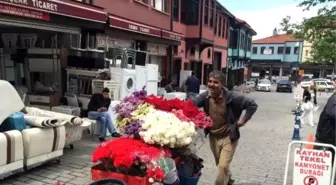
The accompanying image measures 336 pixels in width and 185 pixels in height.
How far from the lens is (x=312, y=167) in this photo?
170 inches

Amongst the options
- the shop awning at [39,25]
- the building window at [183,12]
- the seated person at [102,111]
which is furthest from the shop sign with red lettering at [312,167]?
the building window at [183,12]

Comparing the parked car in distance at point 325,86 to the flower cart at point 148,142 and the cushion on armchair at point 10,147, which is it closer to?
the cushion on armchair at point 10,147

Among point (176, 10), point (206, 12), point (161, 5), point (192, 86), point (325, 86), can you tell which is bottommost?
point (325, 86)

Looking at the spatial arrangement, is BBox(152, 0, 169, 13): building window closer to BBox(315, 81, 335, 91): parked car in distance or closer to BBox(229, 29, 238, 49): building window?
BBox(229, 29, 238, 49): building window

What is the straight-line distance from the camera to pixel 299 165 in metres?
4.38

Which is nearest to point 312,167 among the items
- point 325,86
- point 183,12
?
point 183,12

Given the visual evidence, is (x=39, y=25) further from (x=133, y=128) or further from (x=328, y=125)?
(x=328, y=125)

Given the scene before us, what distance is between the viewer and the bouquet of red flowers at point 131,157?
301 cm

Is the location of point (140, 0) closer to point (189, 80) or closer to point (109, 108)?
point (189, 80)

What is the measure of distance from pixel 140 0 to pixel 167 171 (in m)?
12.0

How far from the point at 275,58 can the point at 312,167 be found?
212 feet

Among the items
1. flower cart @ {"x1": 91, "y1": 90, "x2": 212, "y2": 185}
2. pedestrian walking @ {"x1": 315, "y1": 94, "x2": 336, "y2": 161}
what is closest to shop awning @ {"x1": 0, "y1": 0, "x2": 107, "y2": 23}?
flower cart @ {"x1": 91, "y1": 90, "x2": 212, "y2": 185}

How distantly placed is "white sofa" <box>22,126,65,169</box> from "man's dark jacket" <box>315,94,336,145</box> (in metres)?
4.05

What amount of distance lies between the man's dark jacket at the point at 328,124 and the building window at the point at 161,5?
12400mm
